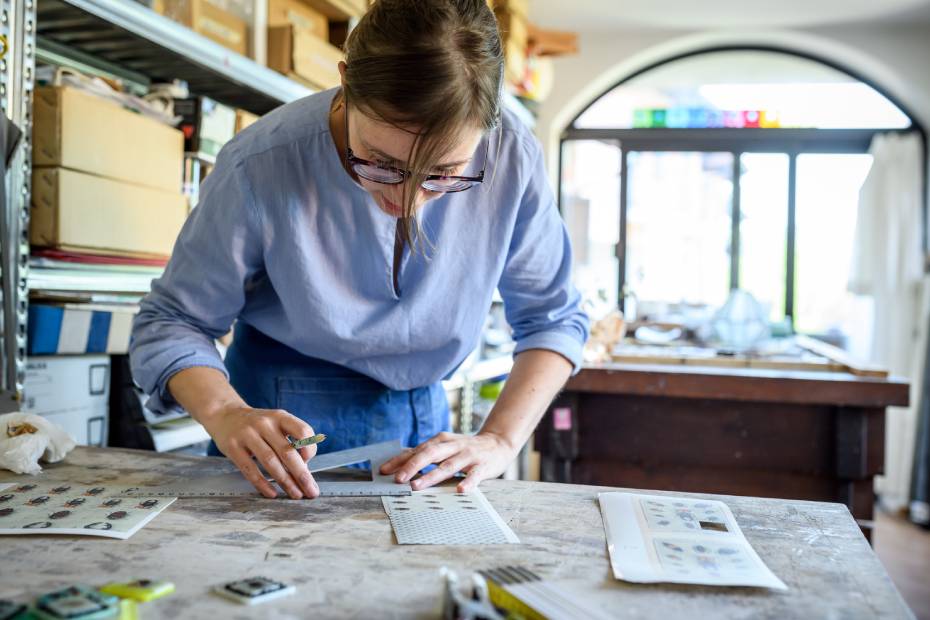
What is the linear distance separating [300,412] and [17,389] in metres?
0.48

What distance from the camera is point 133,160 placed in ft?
5.21

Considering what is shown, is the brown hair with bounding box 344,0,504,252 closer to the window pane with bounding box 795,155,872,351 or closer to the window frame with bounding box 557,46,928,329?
the window frame with bounding box 557,46,928,329

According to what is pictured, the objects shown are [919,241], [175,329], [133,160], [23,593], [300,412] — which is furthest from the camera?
[919,241]

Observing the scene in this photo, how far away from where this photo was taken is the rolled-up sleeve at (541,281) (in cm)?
124

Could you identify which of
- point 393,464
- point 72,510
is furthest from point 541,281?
point 72,510

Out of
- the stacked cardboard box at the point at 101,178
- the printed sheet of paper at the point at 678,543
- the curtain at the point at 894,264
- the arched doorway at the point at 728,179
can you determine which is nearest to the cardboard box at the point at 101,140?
the stacked cardboard box at the point at 101,178

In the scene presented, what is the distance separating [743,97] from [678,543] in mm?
5386

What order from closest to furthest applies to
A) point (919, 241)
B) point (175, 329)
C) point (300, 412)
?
point (175, 329), point (300, 412), point (919, 241)

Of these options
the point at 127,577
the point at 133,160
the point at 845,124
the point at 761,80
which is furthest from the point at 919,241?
the point at 127,577

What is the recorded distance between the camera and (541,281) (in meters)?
1.31

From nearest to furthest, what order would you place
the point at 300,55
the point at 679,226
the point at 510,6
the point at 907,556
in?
the point at 300,55, the point at 510,6, the point at 907,556, the point at 679,226

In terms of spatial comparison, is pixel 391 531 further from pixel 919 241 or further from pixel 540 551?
A: pixel 919 241

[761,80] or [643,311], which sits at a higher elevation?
[761,80]

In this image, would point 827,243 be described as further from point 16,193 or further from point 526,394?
point 16,193
